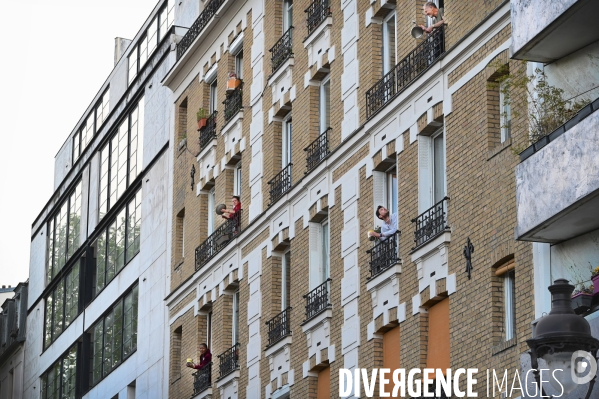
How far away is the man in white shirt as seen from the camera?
31.6 m

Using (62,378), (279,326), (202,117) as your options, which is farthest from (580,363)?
(62,378)

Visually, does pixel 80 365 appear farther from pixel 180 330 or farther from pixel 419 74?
pixel 419 74

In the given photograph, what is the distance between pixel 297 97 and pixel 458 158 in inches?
386

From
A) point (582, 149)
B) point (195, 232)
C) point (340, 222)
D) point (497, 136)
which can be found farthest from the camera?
point (195, 232)

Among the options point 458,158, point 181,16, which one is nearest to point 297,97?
point 458,158

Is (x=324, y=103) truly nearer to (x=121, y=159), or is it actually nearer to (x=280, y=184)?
(x=280, y=184)

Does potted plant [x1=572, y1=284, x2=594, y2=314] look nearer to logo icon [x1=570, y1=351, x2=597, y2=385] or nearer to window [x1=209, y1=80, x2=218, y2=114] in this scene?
logo icon [x1=570, y1=351, x2=597, y2=385]

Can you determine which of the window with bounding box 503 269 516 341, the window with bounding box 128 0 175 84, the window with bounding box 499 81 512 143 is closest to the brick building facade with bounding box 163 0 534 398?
the window with bounding box 503 269 516 341

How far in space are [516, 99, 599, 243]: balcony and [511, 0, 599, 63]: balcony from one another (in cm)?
201

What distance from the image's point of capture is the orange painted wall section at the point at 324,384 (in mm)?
34688

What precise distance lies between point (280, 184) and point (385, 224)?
744 cm

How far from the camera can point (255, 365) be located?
128 ft

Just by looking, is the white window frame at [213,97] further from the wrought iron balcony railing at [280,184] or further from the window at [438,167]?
the window at [438,167]

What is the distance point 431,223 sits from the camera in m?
30.3
